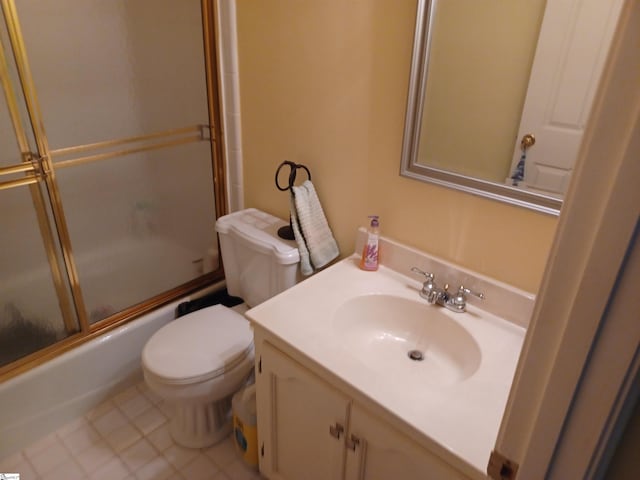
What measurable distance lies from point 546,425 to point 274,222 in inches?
57.0

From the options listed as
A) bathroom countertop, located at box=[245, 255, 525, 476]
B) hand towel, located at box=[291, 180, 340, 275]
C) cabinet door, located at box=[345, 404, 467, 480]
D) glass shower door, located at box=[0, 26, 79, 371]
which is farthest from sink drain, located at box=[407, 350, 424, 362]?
glass shower door, located at box=[0, 26, 79, 371]

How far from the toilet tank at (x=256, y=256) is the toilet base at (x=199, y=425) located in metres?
0.46

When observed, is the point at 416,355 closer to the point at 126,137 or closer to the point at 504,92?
the point at 504,92

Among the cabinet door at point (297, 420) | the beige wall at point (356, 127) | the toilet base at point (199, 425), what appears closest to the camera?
the cabinet door at point (297, 420)

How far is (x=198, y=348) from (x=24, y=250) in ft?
2.58

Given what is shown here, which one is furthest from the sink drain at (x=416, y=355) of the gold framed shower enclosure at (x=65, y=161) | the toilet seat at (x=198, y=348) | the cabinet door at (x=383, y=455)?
the gold framed shower enclosure at (x=65, y=161)

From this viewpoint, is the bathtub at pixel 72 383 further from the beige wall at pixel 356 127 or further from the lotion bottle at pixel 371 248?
the lotion bottle at pixel 371 248

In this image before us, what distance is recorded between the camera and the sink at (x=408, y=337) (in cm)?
125

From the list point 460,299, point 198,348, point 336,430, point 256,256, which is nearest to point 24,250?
point 198,348

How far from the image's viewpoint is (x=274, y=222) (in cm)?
187

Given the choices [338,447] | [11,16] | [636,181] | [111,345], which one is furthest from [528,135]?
[111,345]

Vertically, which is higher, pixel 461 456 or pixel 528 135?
pixel 528 135

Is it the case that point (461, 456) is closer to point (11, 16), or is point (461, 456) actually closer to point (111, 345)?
point (111, 345)

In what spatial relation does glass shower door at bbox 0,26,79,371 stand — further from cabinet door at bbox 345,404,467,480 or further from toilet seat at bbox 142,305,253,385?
cabinet door at bbox 345,404,467,480
